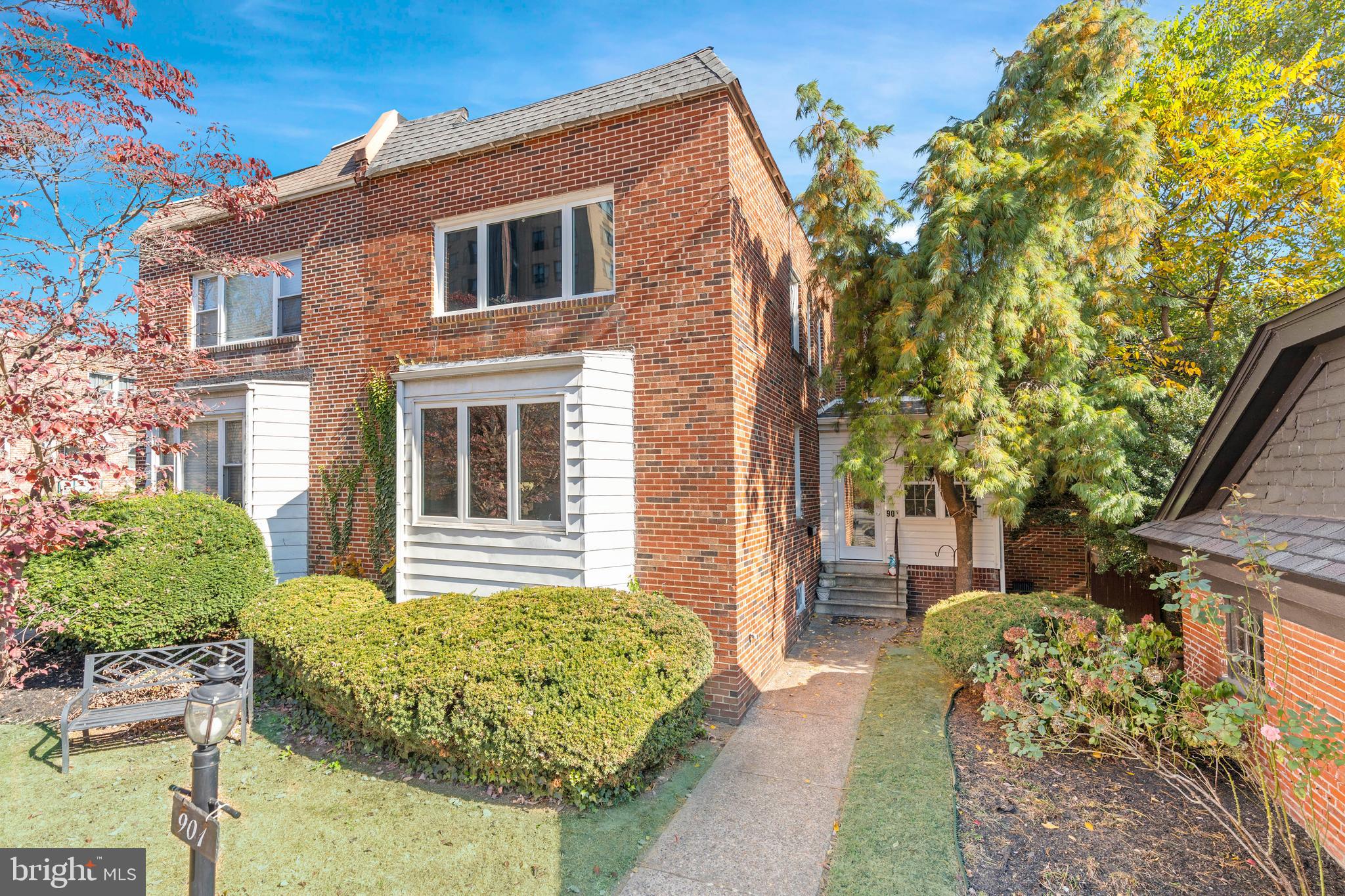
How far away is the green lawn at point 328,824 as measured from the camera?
415 cm

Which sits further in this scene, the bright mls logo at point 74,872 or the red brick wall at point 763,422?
the red brick wall at point 763,422

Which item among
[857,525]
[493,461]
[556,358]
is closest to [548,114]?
[556,358]

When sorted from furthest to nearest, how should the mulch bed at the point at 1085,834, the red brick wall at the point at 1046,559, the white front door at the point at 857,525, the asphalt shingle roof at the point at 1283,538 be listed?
1. the white front door at the point at 857,525
2. the red brick wall at the point at 1046,559
3. the mulch bed at the point at 1085,834
4. the asphalt shingle roof at the point at 1283,538

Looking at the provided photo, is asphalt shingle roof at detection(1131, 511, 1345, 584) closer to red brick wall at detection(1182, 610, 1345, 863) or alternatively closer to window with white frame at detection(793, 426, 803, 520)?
red brick wall at detection(1182, 610, 1345, 863)

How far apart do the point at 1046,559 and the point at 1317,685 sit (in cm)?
815

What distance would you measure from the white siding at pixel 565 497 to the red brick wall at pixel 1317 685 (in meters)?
5.40

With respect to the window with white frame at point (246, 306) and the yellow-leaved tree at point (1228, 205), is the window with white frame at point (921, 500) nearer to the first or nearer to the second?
the yellow-leaved tree at point (1228, 205)

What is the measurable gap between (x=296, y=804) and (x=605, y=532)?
12.3ft

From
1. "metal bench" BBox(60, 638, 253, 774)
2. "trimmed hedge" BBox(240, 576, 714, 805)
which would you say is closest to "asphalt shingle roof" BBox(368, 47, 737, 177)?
"trimmed hedge" BBox(240, 576, 714, 805)

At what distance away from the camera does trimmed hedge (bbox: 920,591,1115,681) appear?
268 inches

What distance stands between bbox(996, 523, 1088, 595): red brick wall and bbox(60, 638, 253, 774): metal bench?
12.6 metres

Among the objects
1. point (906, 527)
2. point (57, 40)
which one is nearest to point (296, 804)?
point (57, 40)

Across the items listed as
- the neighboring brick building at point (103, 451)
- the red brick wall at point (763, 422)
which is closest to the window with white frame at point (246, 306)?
the neighboring brick building at point (103, 451)

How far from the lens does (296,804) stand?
5.06m
